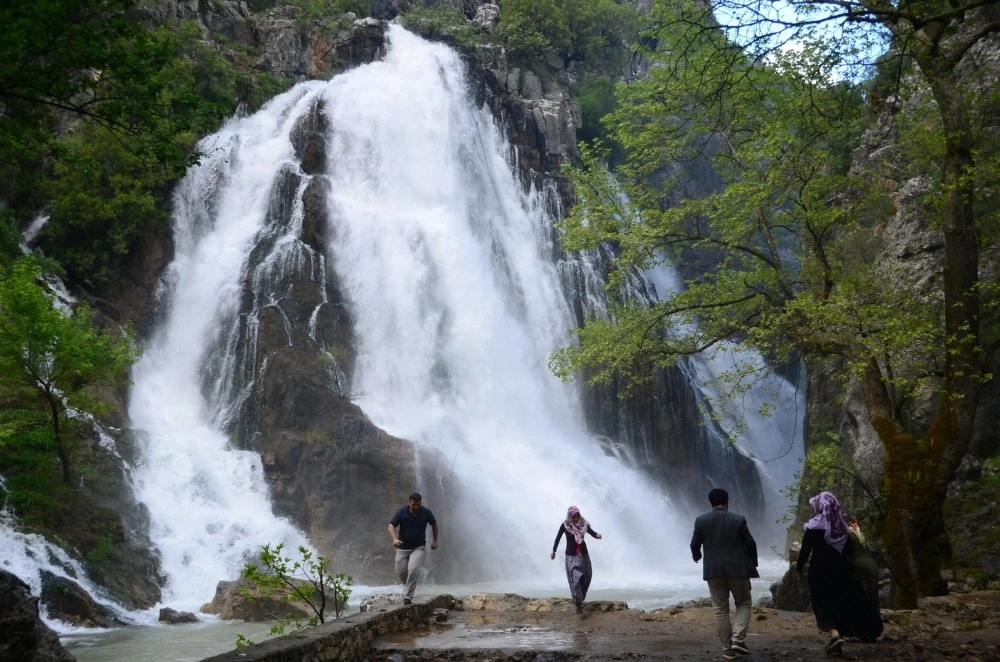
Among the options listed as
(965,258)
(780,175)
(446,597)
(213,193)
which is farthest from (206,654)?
(213,193)

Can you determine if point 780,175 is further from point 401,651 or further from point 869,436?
point 869,436

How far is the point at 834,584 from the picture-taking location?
23.1 ft

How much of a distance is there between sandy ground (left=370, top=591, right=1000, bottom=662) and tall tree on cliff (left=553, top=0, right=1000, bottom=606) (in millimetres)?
1483

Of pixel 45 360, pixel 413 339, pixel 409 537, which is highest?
pixel 413 339

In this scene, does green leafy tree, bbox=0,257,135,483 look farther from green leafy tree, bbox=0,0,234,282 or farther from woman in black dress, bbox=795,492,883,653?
woman in black dress, bbox=795,492,883,653

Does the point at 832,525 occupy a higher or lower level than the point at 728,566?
higher

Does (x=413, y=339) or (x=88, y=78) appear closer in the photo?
(x=88, y=78)

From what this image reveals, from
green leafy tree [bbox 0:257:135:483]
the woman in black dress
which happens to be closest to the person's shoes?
the woman in black dress

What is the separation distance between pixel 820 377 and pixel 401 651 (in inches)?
741

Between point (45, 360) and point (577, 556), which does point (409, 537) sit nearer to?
point (577, 556)

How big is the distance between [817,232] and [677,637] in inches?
225

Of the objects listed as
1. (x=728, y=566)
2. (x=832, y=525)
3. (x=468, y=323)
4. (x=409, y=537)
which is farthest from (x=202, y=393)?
(x=832, y=525)

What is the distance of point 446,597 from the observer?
11469 mm

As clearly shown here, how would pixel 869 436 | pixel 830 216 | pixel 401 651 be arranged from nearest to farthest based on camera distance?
1. pixel 401 651
2. pixel 830 216
3. pixel 869 436
